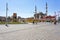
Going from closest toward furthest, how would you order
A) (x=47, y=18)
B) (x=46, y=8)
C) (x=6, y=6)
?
1. (x=6, y=6)
2. (x=46, y=8)
3. (x=47, y=18)

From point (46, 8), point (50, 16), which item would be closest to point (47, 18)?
point (50, 16)

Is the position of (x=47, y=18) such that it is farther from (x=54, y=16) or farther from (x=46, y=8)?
(x=46, y=8)

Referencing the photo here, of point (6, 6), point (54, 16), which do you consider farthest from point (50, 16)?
point (6, 6)

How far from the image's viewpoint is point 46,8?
105875 mm

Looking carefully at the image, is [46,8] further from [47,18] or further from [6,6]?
[6,6]

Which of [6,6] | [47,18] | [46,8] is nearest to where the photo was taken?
[6,6]

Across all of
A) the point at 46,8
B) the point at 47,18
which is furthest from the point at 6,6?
the point at 47,18

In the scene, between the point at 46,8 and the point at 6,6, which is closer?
the point at 6,6

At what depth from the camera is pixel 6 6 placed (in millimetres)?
40188

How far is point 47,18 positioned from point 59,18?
951cm

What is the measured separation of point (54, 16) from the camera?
395 feet

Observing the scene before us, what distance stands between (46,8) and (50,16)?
53.4ft

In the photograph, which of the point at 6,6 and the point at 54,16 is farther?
the point at 54,16

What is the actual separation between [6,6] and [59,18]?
283 ft
